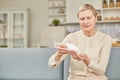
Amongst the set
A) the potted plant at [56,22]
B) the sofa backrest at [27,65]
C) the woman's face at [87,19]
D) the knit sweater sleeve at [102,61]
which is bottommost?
the sofa backrest at [27,65]

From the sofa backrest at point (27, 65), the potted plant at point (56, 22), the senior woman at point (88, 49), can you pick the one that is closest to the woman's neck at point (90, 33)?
the senior woman at point (88, 49)

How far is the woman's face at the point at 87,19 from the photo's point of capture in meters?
1.41

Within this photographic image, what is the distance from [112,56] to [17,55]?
2.73 feet

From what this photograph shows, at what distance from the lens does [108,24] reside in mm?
5633

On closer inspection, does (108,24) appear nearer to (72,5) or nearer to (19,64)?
(72,5)

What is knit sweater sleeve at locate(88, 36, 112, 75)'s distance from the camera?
1341 mm

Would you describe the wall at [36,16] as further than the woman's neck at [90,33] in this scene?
Yes

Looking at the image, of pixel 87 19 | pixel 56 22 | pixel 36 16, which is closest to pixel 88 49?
pixel 87 19

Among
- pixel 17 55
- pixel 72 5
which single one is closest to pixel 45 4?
pixel 72 5

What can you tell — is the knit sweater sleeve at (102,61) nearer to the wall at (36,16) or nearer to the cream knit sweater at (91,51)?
the cream knit sweater at (91,51)

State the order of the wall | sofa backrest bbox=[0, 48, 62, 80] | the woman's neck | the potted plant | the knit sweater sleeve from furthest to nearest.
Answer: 1. the wall
2. the potted plant
3. sofa backrest bbox=[0, 48, 62, 80]
4. the woman's neck
5. the knit sweater sleeve

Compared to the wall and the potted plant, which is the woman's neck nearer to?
the potted plant

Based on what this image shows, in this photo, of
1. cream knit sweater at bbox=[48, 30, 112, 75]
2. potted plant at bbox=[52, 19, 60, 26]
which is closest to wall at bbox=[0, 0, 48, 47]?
potted plant at bbox=[52, 19, 60, 26]

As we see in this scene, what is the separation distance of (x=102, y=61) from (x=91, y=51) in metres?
0.10
